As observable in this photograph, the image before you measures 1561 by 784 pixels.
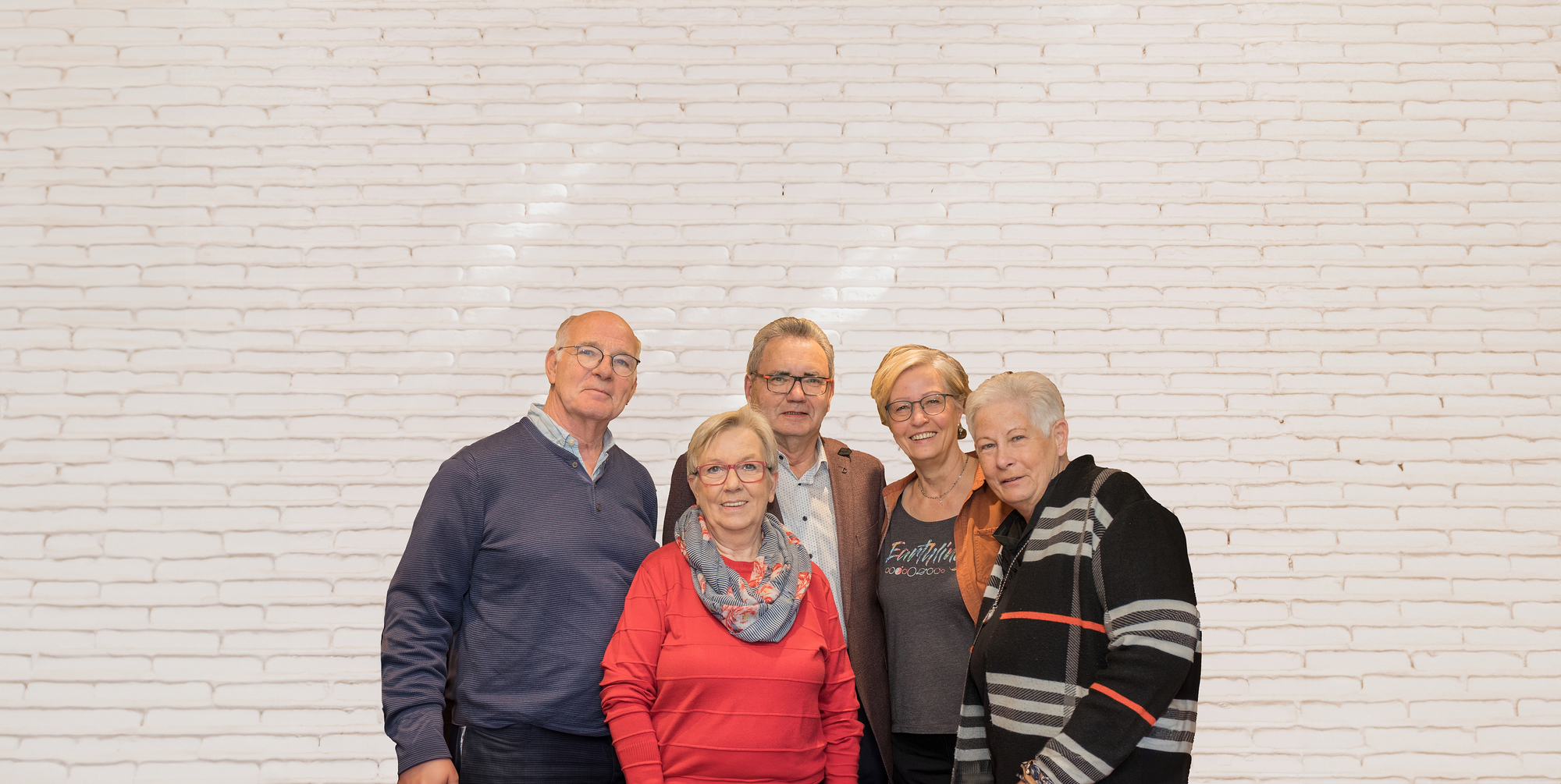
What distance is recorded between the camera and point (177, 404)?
3.06 meters

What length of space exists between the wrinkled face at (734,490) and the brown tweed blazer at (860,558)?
20 centimetres

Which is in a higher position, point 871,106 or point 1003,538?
point 871,106

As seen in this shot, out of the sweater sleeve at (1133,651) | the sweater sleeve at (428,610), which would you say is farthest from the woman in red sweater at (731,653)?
the sweater sleeve at (1133,651)

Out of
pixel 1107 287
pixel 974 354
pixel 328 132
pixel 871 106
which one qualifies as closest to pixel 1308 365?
pixel 1107 287

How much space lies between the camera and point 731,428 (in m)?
1.86

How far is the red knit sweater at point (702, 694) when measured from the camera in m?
1.67

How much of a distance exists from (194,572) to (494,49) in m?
2.07

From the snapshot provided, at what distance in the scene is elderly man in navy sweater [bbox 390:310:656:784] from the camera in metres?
1.80

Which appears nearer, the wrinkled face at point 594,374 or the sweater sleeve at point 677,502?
the wrinkled face at point 594,374

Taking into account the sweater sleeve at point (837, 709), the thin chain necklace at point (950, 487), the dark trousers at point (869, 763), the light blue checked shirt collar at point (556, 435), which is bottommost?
the dark trousers at point (869, 763)

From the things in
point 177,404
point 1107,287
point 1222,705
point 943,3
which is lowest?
point 1222,705

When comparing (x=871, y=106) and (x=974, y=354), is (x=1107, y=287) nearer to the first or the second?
(x=974, y=354)

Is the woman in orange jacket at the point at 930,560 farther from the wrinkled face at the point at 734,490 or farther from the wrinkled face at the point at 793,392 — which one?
the wrinkled face at the point at 734,490

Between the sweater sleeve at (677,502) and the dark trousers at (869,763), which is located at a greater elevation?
the sweater sleeve at (677,502)
